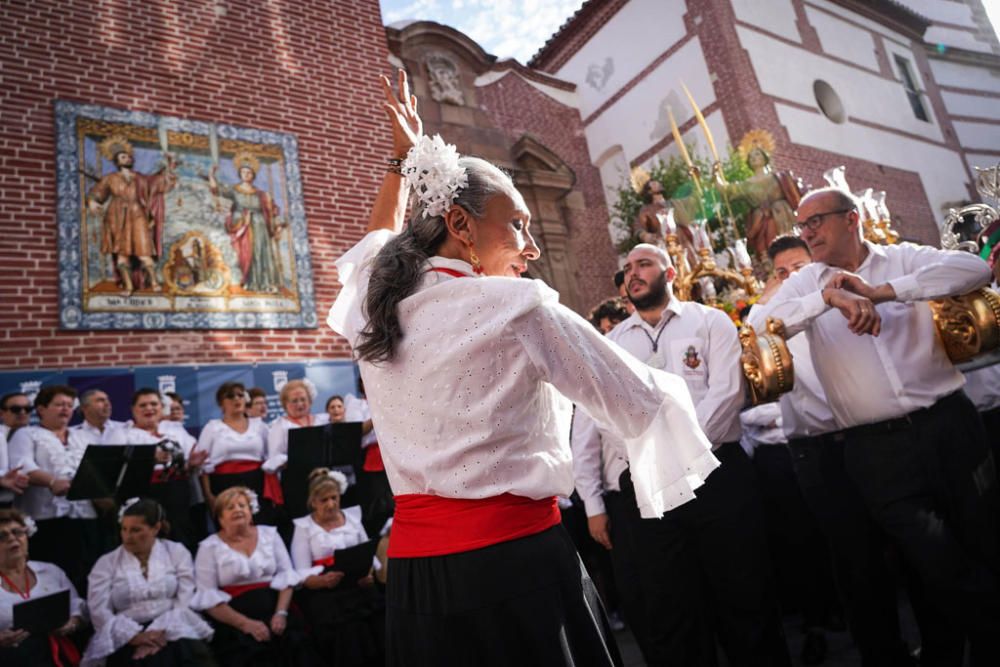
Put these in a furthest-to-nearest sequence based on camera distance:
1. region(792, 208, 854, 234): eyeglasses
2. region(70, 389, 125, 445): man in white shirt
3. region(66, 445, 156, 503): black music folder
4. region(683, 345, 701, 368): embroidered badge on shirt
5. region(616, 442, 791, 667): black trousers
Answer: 1. region(70, 389, 125, 445): man in white shirt
2. region(66, 445, 156, 503): black music folder
3. region(683, 345, 701, 368): embroidered badge on shirt
4. region(792, 208, 854, 234): eyeglasses
5. region(616, 442, 791, 667): black trousers

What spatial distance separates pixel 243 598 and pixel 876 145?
15957 millimetres

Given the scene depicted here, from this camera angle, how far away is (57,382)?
566cm

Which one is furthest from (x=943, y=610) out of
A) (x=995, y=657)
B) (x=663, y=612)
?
(x=663, y=612)

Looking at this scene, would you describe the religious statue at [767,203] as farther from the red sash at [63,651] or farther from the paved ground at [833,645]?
the red sash at [63,651]

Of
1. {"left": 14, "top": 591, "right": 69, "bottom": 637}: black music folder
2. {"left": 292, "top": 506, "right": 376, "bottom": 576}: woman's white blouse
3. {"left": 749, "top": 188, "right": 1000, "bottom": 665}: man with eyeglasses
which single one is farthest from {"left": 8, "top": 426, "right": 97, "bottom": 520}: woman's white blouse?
{"left": 749, "top": 188, "right": 1000, "bottom": 665}: man with eyeglasses

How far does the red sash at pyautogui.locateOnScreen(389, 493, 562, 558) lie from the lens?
1.43 meters

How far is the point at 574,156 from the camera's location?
47.9 ft

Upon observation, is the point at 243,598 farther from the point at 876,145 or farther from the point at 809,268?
the point at 876,145

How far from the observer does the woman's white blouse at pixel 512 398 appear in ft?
4.68

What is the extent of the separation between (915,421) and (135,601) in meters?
4.70

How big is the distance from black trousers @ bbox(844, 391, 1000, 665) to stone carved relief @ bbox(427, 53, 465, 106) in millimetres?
10156

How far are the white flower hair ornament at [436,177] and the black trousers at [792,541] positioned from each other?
3227mm

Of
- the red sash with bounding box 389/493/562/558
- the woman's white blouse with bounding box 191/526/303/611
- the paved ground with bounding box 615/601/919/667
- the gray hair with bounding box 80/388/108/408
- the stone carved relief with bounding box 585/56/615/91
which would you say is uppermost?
the stone carved relief with bounding box 585/56/615/91

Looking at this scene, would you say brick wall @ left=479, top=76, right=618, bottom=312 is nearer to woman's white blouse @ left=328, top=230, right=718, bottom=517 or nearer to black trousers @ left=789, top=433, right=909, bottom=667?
black trousers @ left=789, top=433, right=909, bottom=667
